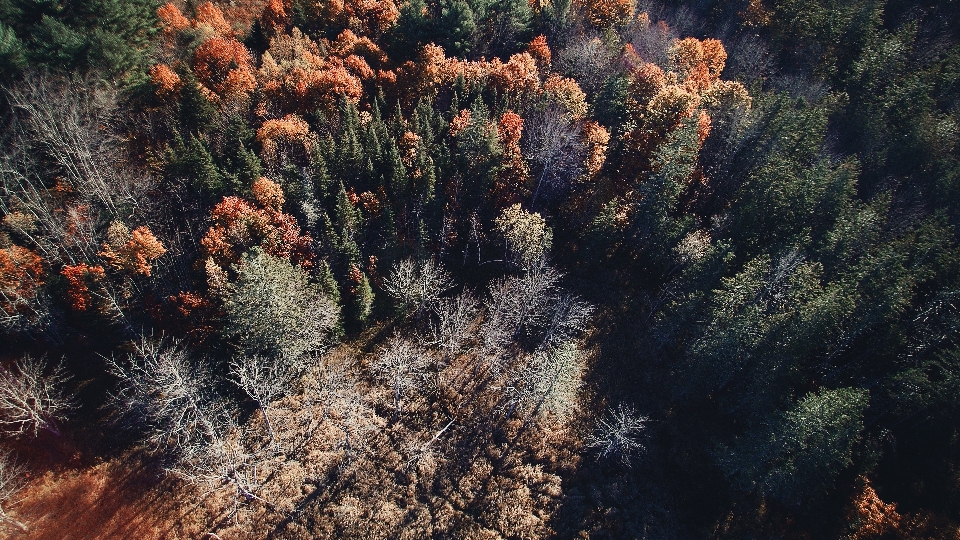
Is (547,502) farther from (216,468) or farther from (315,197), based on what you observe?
(315,197)

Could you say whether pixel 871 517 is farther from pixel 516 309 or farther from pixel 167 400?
pixel 167 400

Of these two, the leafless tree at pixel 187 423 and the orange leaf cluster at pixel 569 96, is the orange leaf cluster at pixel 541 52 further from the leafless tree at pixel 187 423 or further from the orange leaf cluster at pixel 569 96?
the leafless tree at pixel 187 423

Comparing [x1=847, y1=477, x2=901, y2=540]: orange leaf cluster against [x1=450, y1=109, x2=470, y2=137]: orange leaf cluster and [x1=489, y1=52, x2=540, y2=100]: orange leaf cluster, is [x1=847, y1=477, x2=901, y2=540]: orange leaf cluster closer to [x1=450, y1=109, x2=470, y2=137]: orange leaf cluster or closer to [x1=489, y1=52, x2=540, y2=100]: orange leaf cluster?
[x1=450, y1=109, x2=470, y2=137]: orange leaf cluster

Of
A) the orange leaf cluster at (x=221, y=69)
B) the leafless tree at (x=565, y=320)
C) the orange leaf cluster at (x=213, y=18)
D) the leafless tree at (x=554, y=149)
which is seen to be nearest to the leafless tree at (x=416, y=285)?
the leafless tree at (x=565, y=320)

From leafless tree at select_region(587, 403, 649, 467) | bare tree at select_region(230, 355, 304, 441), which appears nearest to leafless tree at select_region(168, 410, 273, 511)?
bare tree at select_region(230, 355, 304, 441)

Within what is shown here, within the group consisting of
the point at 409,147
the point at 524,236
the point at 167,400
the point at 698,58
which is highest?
the point at 698,58

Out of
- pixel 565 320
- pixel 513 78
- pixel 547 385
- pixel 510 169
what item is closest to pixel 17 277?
pixel 547 385

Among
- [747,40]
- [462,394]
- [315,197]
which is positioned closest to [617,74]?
[747,40]
